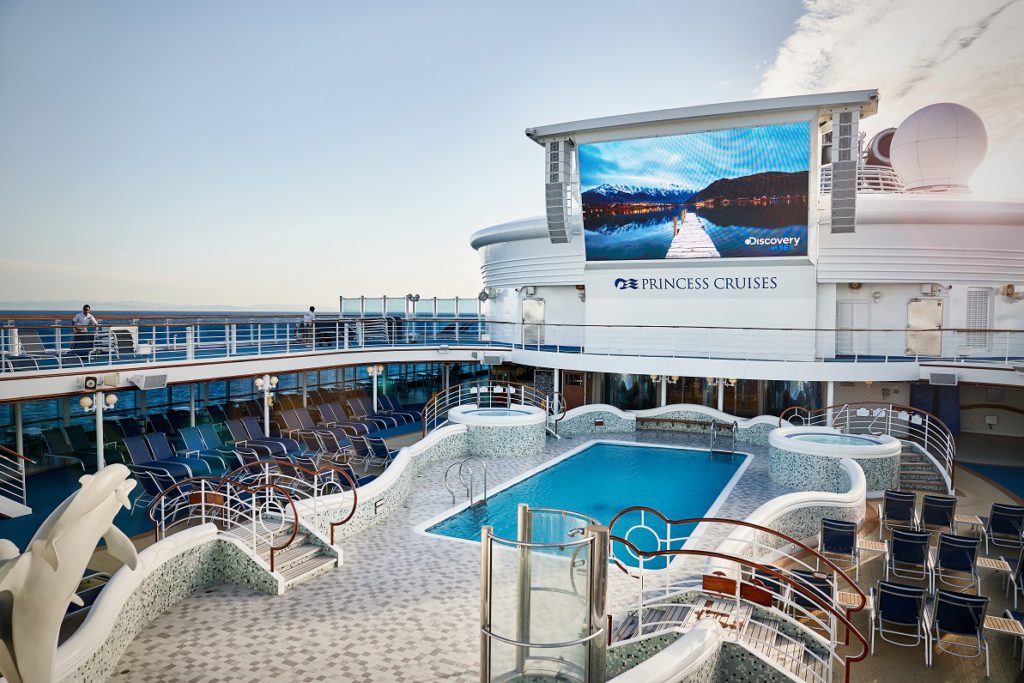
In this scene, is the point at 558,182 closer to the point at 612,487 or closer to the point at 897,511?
the point at 612,487

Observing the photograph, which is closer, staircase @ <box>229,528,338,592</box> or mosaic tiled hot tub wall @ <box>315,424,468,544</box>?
staircase @ <box>229,528,338,592</box>

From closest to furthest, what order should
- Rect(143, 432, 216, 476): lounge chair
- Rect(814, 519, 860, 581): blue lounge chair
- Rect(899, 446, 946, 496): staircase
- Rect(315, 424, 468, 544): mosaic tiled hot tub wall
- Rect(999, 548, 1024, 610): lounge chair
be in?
Rect(999, 548, 1024, 610): lounge chair < Rect(814, 519, 860, 581): blue lounge chair < Rect(315, 424, 468, 544): mosaic tiled hot tub wall < Rect(143, 432, 216, 476): lounge chair < Rect(899, 446, 946, 496): staircase

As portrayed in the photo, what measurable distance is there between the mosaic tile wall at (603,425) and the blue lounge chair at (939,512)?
8.12 meters

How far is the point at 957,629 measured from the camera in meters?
6.68

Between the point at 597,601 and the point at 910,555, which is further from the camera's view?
the point at 910,555

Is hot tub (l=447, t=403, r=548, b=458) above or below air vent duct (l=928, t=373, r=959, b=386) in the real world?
below

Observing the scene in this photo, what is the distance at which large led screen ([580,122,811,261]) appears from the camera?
15516 millimetres

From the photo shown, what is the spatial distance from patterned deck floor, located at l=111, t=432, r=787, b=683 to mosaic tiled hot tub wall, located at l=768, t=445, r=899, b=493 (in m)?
5.93

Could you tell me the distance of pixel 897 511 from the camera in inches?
401

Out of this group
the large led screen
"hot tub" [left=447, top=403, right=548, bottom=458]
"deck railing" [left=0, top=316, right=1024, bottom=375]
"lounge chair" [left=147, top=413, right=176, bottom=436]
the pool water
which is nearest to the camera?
the pool water

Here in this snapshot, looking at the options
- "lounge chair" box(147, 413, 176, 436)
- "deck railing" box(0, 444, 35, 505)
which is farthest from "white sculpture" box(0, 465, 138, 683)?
"lounge chair" box(147, 413, 176, 436)

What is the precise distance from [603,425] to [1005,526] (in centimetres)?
936

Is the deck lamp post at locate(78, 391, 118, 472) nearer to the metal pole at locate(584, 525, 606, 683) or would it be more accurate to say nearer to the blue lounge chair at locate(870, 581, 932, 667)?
the metal pole at locate(584, 525, 606, 683)

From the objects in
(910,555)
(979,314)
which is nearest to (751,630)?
(910,555)
